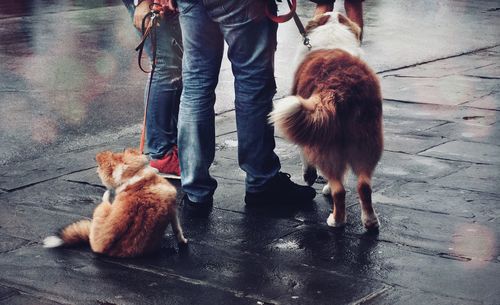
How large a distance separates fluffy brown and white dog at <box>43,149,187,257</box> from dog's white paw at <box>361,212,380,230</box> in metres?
1.06

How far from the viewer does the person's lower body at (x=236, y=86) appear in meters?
5.30

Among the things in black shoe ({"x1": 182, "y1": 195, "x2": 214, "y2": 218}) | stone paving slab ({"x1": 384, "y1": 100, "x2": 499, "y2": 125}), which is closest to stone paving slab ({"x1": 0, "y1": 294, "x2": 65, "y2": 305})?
black shoe ({"x1": 182, "y1": 195, "x2": 214, "y2": 218})

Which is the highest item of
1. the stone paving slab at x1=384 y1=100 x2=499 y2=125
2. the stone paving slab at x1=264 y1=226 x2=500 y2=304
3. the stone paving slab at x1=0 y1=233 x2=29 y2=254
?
the stone paving slab at x1=0 y1=233 x2=29 y2=254

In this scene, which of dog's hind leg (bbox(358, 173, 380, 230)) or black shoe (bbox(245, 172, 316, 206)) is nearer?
dog's hind leg (bbox(358, 173, 380, 230))

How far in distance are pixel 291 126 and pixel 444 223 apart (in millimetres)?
1142

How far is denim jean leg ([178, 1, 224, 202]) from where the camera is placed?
5.39 metres

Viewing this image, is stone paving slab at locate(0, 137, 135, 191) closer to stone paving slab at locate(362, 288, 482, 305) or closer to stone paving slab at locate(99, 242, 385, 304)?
stone paving slab at locate(99, 242, 385, 304)

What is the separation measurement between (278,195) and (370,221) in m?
0.74

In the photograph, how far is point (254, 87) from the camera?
214 inches

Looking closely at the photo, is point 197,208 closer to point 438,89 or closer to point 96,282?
point 96,282

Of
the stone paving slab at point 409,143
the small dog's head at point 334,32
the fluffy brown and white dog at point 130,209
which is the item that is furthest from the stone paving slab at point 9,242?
the stone paving slab at point 409,143

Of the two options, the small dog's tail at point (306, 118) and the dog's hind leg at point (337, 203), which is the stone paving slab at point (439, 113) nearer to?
the dog's hind leg at point (337, 203)

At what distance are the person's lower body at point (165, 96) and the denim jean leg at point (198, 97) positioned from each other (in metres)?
0.75

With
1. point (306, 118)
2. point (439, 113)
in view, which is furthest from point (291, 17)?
point (439, 113)
